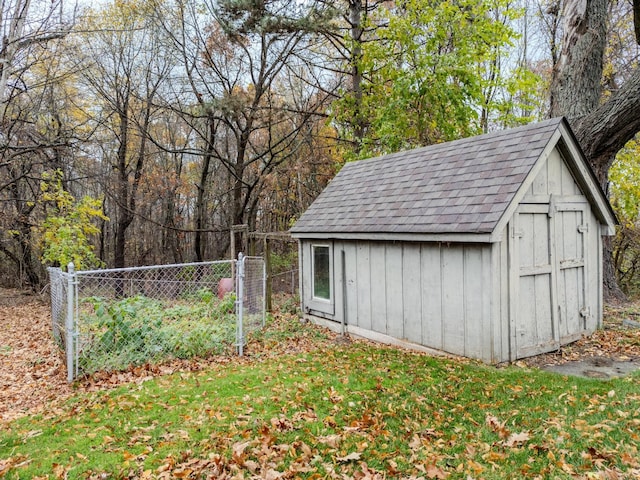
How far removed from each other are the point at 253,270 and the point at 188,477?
5963mm

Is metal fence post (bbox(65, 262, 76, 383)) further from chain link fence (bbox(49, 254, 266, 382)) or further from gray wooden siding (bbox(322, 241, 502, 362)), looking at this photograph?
gray wooden siding (bbox(322, 241, 502, 362))

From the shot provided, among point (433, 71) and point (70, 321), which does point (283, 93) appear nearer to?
point (433, 71)

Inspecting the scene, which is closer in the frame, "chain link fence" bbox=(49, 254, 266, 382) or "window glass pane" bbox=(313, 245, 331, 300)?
"chain link fence" bbox=(49, 254, 266, 382)

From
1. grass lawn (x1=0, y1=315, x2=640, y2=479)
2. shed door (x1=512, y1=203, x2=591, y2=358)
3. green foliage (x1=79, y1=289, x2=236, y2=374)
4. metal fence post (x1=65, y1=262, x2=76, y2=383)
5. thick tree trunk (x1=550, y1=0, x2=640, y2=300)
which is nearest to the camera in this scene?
grass lawn (x1=0, y1=315, x2=640, y2=479)

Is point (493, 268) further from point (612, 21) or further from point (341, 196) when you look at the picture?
point (612, 21)

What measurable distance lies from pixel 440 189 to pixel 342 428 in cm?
475

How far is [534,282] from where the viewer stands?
642 centimetres

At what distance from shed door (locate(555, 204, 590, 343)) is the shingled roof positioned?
1.30m

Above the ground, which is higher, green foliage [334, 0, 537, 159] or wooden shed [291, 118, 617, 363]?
green foliage [334, 0, 537, 159]

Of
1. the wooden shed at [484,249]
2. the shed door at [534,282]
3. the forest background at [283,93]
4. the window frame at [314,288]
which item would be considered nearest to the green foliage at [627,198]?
the forest background at [283,93]

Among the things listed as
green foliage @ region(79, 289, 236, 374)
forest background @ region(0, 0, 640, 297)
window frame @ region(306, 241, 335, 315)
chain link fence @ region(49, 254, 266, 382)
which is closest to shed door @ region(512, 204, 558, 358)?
window frame @ region(306, 241, 335, 315)

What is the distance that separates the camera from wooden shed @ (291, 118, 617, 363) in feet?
19.8

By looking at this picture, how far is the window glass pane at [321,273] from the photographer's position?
928 cm

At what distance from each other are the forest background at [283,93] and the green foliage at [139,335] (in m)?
5.53
